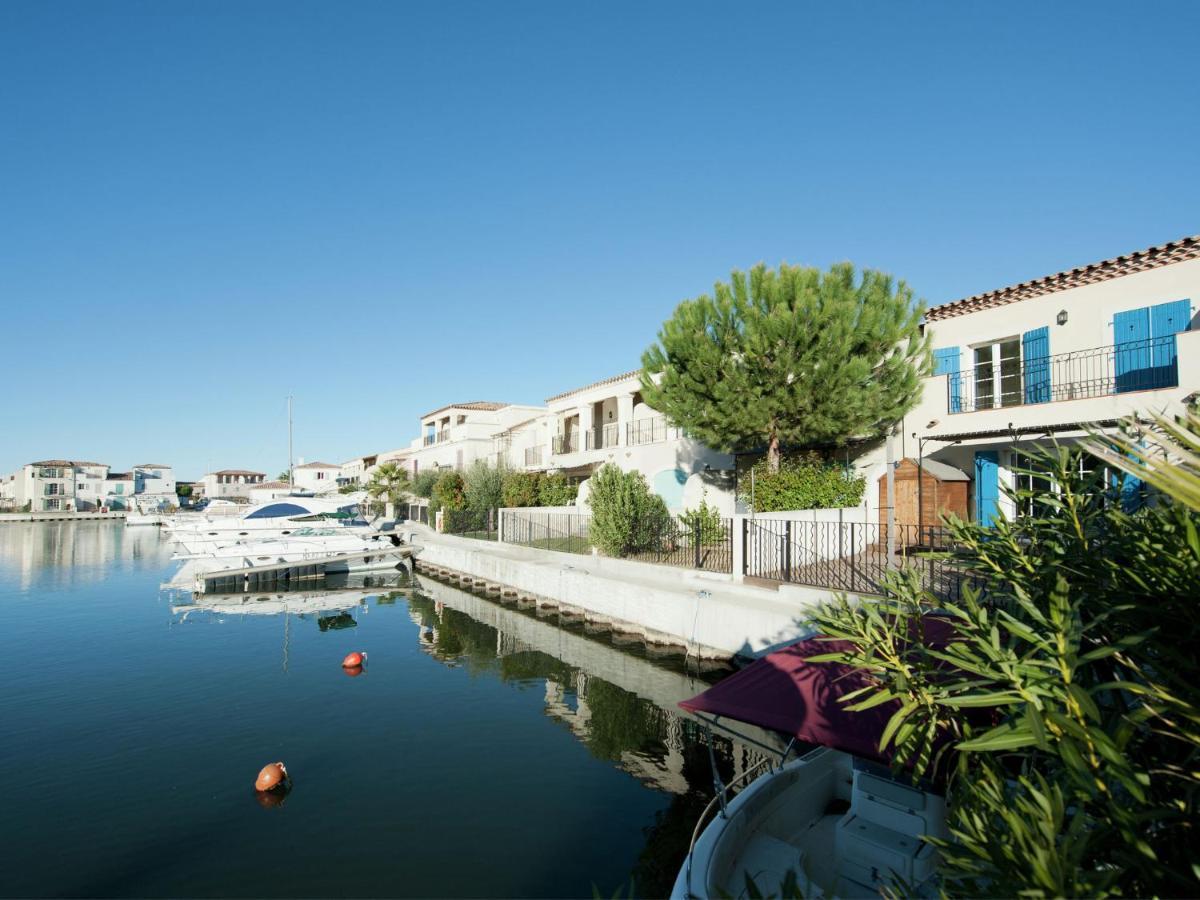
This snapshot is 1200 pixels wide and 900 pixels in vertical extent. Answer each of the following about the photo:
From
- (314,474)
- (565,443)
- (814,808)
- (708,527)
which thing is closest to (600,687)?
(708,527)

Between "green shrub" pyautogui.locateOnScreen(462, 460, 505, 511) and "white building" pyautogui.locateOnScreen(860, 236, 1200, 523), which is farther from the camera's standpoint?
"green shrub" pyautogui.locateOnScreen(462, 460, 505, 511)

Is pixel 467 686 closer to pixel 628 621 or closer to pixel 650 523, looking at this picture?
pixel 628 621

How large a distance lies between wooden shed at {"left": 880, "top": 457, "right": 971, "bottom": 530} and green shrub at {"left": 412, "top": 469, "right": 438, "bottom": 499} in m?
32.5

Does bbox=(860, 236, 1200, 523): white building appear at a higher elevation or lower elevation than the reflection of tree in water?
higher

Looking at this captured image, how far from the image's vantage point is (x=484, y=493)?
3372 cm

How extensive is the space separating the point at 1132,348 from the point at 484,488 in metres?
26.8

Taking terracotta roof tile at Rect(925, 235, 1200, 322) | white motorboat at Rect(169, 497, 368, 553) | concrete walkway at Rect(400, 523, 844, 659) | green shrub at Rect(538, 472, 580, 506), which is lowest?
concrete walkway at Rect(400, 523, 844, 659)

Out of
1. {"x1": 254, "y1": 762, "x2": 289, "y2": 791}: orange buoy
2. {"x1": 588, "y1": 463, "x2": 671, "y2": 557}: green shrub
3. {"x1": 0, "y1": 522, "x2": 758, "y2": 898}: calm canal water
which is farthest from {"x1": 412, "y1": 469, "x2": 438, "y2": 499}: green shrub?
{"x1": 254, "y1": 762, "x2": 289, "y2": 791}: orange buoy

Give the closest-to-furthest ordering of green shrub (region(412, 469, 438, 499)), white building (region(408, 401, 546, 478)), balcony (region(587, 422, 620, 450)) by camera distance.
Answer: balcony (region(587, 422, 620, 450)), green shrub (region(412, 469, 438, 499)), white building (region(408, 401, 546, 478))

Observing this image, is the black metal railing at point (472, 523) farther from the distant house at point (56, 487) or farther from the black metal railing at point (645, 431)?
the distant house at point (56, 487)

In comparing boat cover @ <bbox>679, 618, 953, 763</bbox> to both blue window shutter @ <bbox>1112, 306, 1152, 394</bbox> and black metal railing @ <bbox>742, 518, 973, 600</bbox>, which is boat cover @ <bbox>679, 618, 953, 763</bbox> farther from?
blue window shutter @ <bbox>1112, 306, 1152, 394</bbox>

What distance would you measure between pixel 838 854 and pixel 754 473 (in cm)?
1444

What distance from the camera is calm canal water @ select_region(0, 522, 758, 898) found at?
7.57 metres

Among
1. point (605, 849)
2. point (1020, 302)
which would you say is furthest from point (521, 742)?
point (1020, 302)
